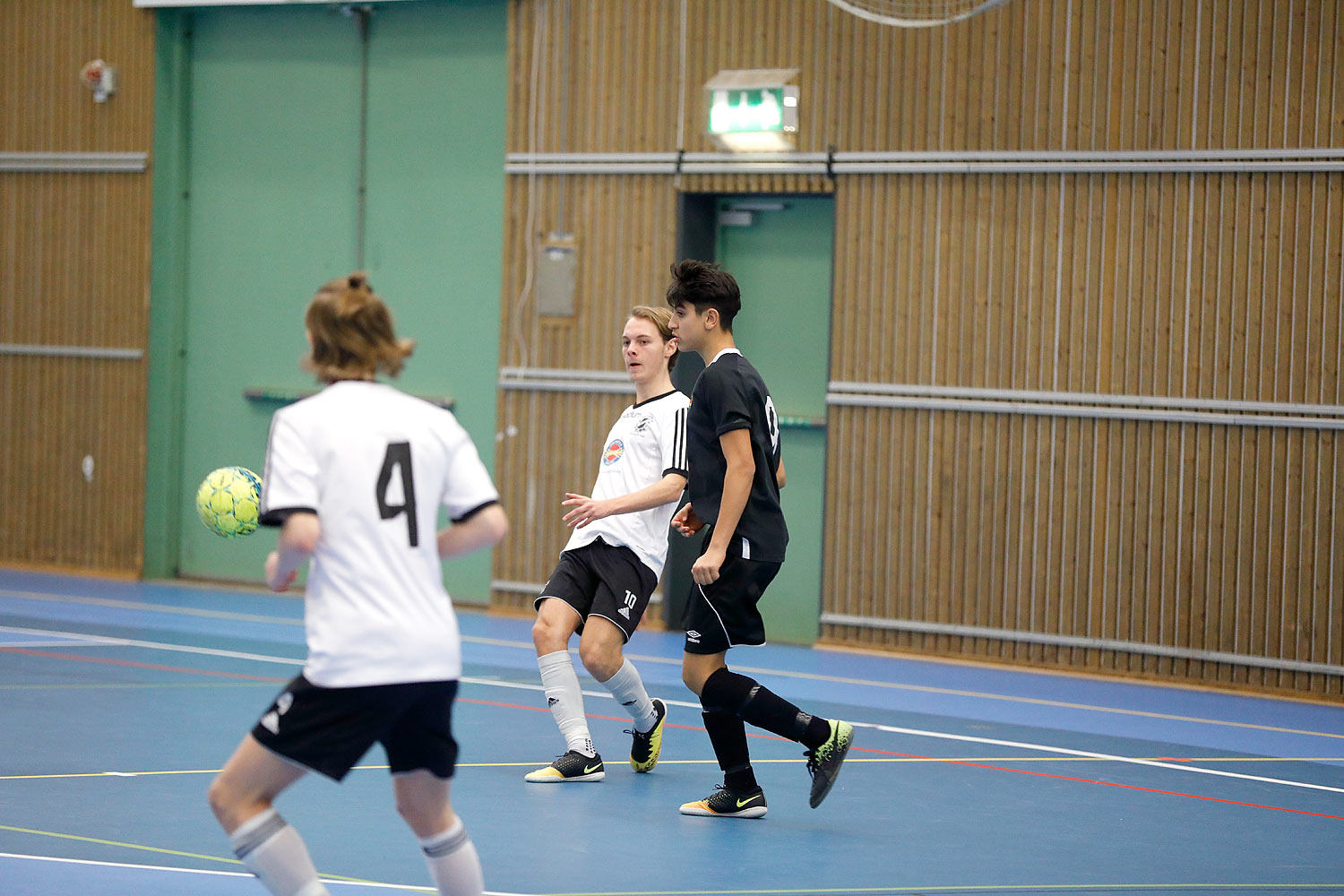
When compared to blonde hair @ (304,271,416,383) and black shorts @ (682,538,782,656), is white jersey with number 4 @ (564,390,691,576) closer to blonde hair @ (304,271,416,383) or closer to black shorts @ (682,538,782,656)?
black shorts @ (682,538,782,656)

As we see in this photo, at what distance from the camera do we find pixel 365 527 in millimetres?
3432

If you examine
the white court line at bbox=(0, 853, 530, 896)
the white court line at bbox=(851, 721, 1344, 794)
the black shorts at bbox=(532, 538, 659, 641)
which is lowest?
the white court line at bbox=(851, 721, 1344, 794)

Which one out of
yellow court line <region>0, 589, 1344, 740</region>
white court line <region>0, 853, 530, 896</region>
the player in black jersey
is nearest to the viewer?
white court line <region>0, 853, 530, 896</region>

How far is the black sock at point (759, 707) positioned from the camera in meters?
5.65

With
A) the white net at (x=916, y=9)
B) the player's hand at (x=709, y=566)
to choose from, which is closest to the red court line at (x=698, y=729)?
the player's hand at (x=709, y=566)

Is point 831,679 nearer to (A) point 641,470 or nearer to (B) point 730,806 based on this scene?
(A) point 641,470

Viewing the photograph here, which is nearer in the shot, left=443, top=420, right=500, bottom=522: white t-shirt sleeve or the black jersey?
left=443, top=420, right=500, bottom=522: white t-shirt sleeve

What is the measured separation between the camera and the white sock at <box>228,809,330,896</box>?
348 cm

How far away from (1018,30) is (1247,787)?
5574mm

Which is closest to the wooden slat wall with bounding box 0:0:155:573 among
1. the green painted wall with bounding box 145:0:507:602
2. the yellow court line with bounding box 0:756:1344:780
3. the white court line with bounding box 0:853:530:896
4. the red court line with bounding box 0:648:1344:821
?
the green painted wall with bounding box 145:0:507:602

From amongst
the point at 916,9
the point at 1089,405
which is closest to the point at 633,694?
the point at 1089,405

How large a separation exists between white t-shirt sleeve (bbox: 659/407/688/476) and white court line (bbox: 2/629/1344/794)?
1.60 m

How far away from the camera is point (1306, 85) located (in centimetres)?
969

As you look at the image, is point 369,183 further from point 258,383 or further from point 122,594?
point 122,594
